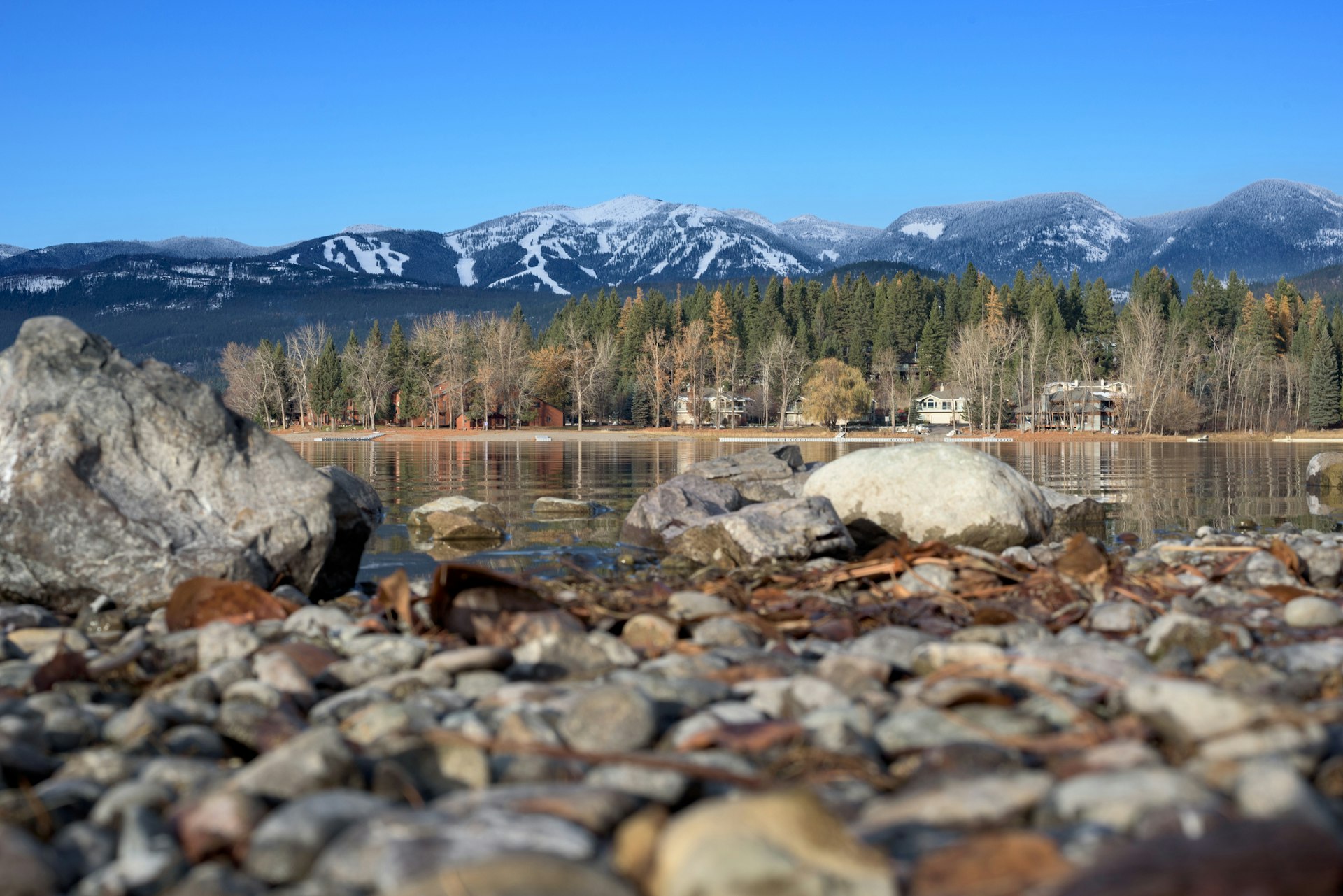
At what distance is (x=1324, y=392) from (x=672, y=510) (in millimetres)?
101367

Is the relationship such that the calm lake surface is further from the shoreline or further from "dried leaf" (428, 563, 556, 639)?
the shoreline

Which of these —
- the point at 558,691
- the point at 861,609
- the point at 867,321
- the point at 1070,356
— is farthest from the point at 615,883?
the point at 867,321

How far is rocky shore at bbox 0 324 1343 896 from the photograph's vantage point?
2281mm

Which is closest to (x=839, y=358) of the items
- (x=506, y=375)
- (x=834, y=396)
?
(x=834, y=396)

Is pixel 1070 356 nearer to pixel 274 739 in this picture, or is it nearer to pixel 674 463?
pixel 674 463

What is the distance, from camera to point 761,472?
52.2 ft

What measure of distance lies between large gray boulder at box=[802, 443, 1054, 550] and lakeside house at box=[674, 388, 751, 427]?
283 feet

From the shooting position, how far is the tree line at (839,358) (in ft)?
313

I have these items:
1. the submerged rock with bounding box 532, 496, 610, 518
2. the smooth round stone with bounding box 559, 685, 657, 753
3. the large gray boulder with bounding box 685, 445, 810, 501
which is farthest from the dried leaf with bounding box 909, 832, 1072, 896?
the submerged rock with bounding box 532, 496, 610, 518

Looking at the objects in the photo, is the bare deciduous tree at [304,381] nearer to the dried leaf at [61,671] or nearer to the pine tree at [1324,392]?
the pine tree at [1324,392]

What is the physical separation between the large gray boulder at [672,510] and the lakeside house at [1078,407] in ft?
275

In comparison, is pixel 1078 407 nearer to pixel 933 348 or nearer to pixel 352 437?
pixel 933 348

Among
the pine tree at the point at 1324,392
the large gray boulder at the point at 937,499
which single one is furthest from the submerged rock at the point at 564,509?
the pine tree at the point at 1324,392

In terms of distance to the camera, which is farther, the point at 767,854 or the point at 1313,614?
the point at 1313,614
